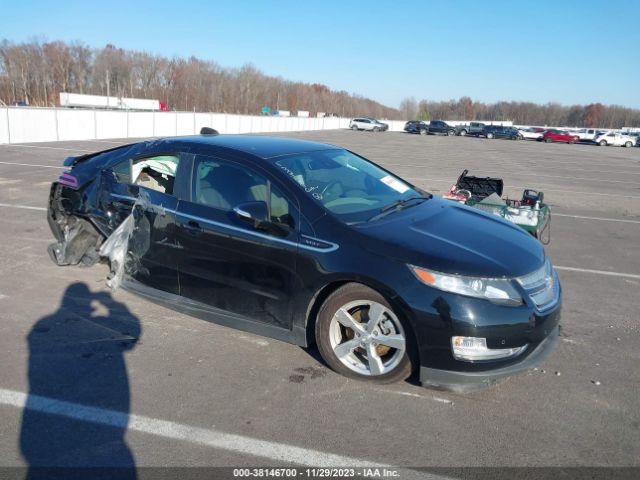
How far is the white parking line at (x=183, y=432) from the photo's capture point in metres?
2.70

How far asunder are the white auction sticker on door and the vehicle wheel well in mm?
1462

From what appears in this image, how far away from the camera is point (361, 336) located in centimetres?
338

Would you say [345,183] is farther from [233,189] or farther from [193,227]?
[193,227]

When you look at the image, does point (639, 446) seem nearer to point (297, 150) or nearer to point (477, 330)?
point (477, 330)

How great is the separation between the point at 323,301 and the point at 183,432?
1225 millimetres

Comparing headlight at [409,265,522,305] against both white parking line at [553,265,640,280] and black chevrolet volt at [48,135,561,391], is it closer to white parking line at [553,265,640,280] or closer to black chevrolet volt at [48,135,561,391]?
black chevrolet volt at [48,135,561,391]

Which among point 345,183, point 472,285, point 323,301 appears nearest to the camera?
point 472,285

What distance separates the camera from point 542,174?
1850 cm

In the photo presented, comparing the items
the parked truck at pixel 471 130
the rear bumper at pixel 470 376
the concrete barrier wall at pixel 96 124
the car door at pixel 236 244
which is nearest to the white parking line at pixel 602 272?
the rear bumper at pixel 470 376

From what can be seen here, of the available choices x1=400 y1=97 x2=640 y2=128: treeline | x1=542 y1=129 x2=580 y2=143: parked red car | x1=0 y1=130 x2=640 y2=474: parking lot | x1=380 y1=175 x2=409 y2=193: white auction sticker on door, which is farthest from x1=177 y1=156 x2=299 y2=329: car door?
x1=400 y1=97 x2=640 y2=128: treeline

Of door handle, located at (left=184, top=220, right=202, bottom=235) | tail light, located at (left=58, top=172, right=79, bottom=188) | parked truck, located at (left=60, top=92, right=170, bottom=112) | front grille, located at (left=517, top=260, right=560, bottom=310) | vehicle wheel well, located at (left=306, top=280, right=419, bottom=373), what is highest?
parked truck, located at (left=60, top=92, right=170, bottom=112)

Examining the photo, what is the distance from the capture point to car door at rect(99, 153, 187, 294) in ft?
13.7

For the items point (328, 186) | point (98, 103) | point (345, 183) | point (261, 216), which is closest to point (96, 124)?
point (345, 183)

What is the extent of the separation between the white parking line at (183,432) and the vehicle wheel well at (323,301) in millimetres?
789
